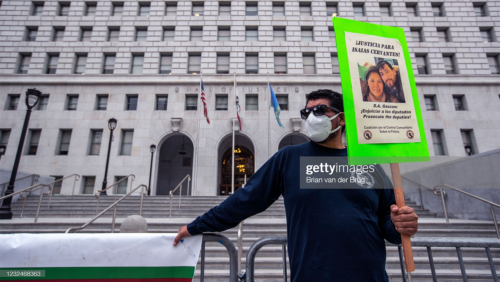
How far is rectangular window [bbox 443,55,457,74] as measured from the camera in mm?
23125

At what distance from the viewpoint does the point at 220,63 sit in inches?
913

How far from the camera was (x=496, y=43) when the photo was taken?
75.7 feet

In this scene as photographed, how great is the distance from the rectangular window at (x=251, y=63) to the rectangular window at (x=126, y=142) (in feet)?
37.8

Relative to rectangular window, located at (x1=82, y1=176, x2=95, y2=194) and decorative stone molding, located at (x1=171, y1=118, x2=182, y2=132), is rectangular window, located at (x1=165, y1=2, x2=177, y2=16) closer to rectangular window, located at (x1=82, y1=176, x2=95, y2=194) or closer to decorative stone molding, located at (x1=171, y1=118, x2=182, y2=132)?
decorative stone molding, located at (x1=171, y1=118, x2=182, y2=132)

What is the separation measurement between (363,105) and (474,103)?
2709 centimetres

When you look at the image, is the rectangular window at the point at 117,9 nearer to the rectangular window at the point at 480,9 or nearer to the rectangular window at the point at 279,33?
the rectangular window at the point at 279,33

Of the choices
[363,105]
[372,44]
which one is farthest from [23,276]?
[372,44]

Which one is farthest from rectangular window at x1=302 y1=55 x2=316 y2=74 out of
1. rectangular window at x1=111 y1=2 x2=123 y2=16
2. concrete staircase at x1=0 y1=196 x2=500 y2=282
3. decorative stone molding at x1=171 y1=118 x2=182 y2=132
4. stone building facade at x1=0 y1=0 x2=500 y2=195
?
rectangular window at x1=111 y1=2 x2=123 y2=16

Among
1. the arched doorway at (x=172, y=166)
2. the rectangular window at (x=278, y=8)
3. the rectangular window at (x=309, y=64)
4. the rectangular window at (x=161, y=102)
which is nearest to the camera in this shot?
the rectangular window at (x=161, y=102)

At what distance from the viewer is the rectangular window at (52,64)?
23094mm

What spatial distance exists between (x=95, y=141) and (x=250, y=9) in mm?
18744

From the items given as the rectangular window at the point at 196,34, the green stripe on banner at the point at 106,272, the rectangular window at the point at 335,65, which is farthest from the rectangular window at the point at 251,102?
the green stripe on banner at the point at 106,272

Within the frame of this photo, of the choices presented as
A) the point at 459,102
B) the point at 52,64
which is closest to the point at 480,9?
the point at 459,102

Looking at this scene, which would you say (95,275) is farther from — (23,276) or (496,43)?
(496,43)
